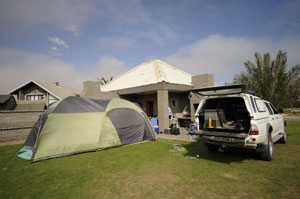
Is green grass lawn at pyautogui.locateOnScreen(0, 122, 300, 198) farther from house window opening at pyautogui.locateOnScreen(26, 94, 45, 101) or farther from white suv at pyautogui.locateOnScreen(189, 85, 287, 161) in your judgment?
house window opening at pyautogui.locateOnScreen(26, 94, 45, 101)

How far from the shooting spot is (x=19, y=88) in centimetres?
2327

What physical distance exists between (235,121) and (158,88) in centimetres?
625

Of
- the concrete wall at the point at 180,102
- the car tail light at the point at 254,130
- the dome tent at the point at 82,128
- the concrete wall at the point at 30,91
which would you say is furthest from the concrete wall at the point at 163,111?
the concrete wall at the point at 30,91

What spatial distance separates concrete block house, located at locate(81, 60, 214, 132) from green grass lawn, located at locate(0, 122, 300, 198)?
5.99 meters

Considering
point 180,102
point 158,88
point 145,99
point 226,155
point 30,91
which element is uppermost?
point 30,91

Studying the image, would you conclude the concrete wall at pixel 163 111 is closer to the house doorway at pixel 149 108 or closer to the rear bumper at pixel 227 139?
the house doorway at pixel 149 108

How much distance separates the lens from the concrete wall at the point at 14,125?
33.6 ft

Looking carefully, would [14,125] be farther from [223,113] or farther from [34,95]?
[34,95]

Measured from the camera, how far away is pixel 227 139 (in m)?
4.77

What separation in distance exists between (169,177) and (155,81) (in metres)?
8.18

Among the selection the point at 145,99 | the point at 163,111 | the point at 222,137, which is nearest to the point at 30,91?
the point at 145,99

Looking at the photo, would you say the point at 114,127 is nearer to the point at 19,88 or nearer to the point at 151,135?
the point at 151,135

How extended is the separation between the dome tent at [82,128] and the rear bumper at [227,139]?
3765mm

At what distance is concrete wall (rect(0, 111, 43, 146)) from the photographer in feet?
33.6
